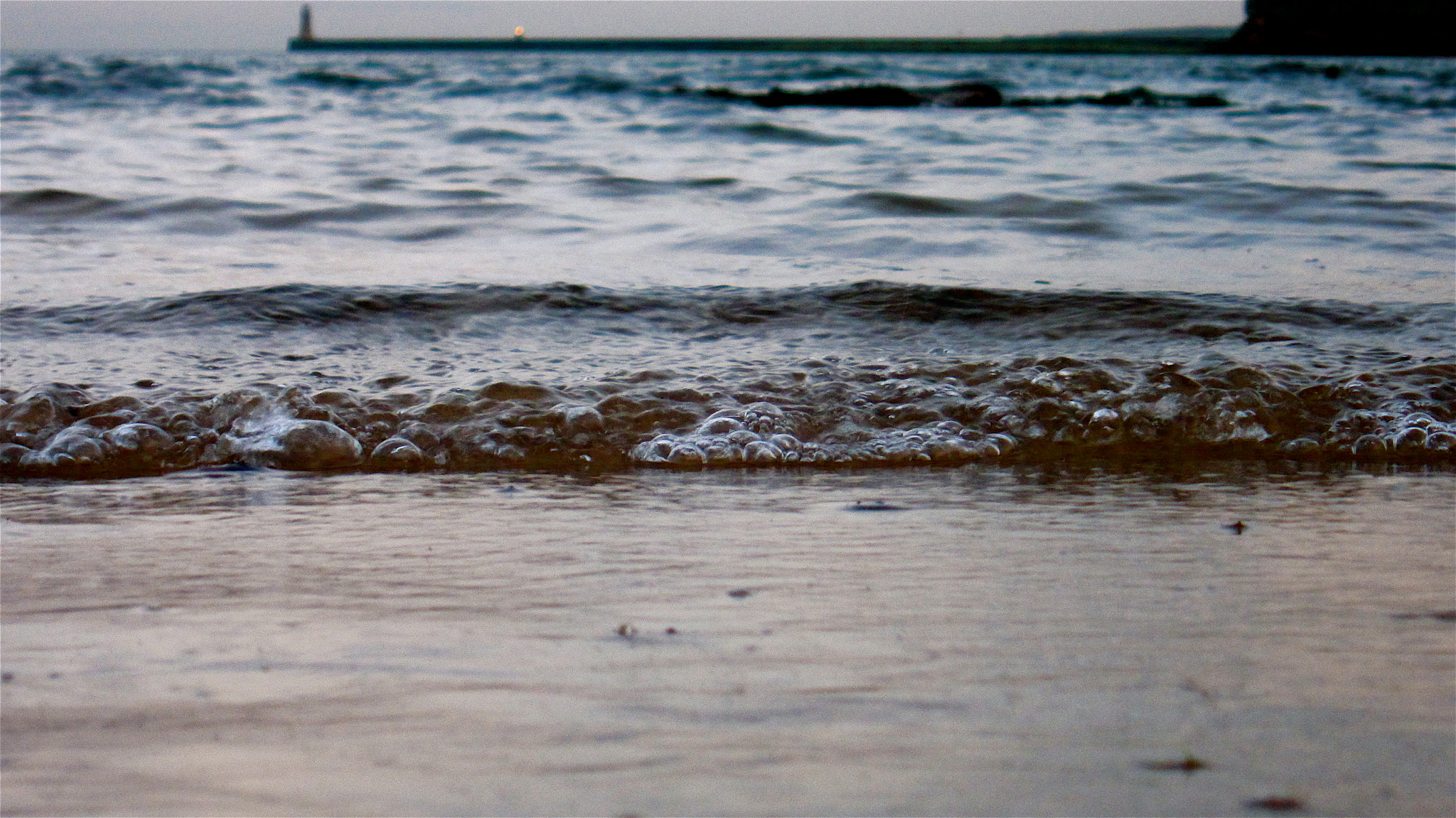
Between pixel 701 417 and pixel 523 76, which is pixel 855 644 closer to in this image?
pixel 701 417

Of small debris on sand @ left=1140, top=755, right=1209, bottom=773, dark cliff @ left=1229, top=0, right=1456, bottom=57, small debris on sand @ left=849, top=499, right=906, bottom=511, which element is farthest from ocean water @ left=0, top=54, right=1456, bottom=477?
dark cliff @ left=1229, top=0, right=1456, bottom=57

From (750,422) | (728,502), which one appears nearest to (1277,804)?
(728,502)

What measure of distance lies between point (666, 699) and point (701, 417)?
1.45 meters

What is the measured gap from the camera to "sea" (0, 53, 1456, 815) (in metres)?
1.02

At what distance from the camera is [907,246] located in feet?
16.1

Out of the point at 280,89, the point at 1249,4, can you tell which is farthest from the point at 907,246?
the point at 1249,4

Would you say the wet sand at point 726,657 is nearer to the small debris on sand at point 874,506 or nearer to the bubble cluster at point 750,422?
the small debris on sand at point 874,506

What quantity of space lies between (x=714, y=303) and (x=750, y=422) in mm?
1305

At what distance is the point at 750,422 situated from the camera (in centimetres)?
252

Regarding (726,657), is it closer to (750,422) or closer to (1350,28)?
(750,422)

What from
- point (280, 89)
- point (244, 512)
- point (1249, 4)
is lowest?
point (244, 512)

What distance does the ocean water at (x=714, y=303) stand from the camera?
8.16 feet

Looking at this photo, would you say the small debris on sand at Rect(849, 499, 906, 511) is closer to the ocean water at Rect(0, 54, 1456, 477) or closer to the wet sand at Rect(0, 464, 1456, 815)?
the wet sand at Rect(0, 464, 1456, 815)

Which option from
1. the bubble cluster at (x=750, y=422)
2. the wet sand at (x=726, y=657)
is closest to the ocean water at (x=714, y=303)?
the bubble cluster at (x=750, y=422)
